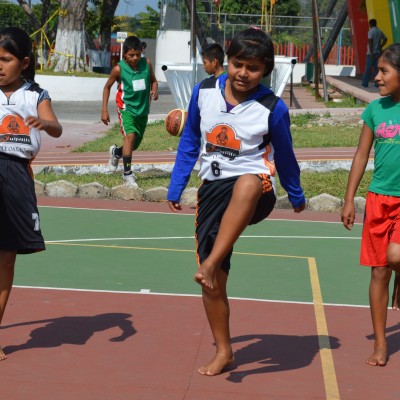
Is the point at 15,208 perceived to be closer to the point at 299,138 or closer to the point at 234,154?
the point at 234,154

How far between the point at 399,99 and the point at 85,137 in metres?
16.1

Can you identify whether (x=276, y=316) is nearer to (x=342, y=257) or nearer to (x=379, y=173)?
(x=379, y=173)

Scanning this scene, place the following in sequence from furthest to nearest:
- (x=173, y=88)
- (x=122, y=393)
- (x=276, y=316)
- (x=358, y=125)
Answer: (x=173, y=88) < (x=358, y=125) < (x=276, y=316) < (x=122, y=393)

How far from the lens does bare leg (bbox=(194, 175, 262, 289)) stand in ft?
18.6

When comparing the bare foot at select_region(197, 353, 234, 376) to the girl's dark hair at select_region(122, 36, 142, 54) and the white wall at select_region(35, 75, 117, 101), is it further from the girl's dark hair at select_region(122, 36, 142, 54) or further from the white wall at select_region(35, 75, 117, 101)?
the white wall at select_region(35, 75, 117, 101)

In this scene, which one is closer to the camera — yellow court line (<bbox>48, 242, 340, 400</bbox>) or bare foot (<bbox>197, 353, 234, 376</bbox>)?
yellow court line (<bbox>48, 242, 340, 400</bbox>)

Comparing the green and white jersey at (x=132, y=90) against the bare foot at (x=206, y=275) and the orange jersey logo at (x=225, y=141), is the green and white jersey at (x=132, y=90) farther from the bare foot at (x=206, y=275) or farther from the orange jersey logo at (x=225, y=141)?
the bare foot at (x=206, y=275)

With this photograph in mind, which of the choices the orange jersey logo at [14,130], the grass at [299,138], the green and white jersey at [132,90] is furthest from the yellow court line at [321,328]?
the grass at [299,138]

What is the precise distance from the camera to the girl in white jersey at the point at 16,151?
6.15 meters

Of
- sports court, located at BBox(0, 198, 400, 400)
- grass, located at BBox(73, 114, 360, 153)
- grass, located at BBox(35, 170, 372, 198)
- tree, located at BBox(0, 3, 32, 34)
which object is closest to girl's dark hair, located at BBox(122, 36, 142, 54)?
grass, located at BBox(35, 170, 372, 198)

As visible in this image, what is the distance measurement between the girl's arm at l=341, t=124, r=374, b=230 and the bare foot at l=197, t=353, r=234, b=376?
3.74ft

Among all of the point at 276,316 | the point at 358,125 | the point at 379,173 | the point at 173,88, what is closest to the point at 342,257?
the point at 276,316

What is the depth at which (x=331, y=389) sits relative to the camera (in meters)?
5.69

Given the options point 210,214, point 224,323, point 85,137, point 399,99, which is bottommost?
point 85,137
